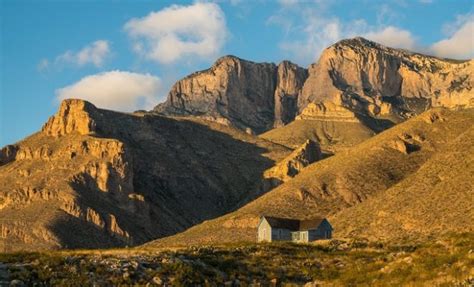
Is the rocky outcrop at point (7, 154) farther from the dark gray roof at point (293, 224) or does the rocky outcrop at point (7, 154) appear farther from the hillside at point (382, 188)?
the dark gray roof at point (293, 224)

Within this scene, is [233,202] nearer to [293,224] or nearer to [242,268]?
[293,224]

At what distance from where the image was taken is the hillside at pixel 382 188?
10188 cm

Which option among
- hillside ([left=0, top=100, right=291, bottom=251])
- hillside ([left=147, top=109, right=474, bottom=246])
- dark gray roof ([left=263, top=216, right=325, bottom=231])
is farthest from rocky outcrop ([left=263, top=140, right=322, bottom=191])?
dark gray roof ([left=263, top=216, right=325, bottom=231])

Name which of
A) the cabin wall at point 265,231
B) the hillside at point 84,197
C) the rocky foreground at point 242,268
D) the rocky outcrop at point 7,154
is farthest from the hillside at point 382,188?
the rocky outcrop at point 7,154

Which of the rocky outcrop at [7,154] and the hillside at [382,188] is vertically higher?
the rocky outcrop at [7,154]

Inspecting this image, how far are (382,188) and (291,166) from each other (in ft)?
179

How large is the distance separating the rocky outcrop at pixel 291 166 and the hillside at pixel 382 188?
26.1 metres

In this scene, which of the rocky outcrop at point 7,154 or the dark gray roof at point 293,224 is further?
the rocky outcrop at point 7,154

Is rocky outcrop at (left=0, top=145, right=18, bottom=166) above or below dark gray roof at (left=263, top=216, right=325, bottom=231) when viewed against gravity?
Result: above

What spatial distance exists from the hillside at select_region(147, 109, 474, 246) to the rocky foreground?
1955 inches

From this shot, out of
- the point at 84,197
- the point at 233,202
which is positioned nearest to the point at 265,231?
the point at 84,197

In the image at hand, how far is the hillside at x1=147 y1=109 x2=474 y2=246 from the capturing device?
4011 inches

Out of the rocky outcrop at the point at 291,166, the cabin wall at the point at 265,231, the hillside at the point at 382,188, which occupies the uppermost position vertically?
the rocky outcrop at the point at 291,166

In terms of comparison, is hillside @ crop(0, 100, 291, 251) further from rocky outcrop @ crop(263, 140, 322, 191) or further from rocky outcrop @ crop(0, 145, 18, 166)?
rocky outcrop @ crop(263, 140, 322, 191)
